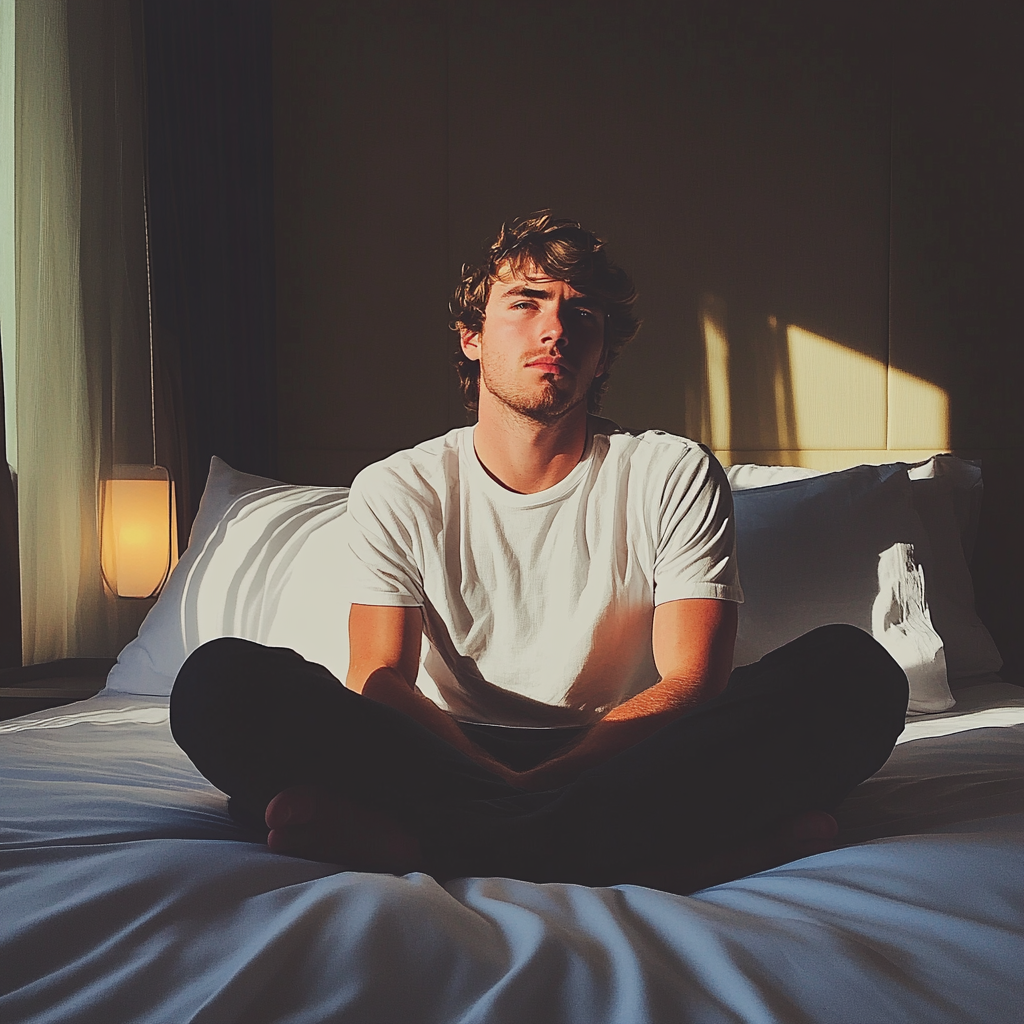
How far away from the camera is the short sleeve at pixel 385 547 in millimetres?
1501

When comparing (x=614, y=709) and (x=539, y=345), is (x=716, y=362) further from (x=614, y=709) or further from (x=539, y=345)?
(x=614, y=709)

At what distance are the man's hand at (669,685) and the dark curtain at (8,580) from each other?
105 centimetres


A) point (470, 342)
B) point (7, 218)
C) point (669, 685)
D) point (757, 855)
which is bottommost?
point (757, 855)

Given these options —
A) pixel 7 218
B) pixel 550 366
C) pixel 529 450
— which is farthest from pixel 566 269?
pixel 7 218

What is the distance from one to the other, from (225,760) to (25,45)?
1.57 metres

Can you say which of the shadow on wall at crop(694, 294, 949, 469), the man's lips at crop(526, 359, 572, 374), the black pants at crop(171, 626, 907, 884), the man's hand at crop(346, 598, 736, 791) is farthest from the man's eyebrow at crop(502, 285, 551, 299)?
the shadow on wall at crop(694, 294, 949, 469)

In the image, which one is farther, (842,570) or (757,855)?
Result: (842,570)

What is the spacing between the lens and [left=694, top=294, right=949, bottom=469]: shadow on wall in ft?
8.02

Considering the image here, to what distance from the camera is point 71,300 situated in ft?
6.53

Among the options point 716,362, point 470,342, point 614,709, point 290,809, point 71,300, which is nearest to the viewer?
point 290,809

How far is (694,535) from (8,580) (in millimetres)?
1188

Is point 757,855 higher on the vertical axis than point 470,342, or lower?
lower

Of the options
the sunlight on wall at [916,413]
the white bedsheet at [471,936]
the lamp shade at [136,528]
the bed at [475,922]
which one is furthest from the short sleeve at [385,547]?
the sunlight on wall at [916,413]

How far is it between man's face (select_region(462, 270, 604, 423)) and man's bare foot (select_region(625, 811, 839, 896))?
30.4 inches
